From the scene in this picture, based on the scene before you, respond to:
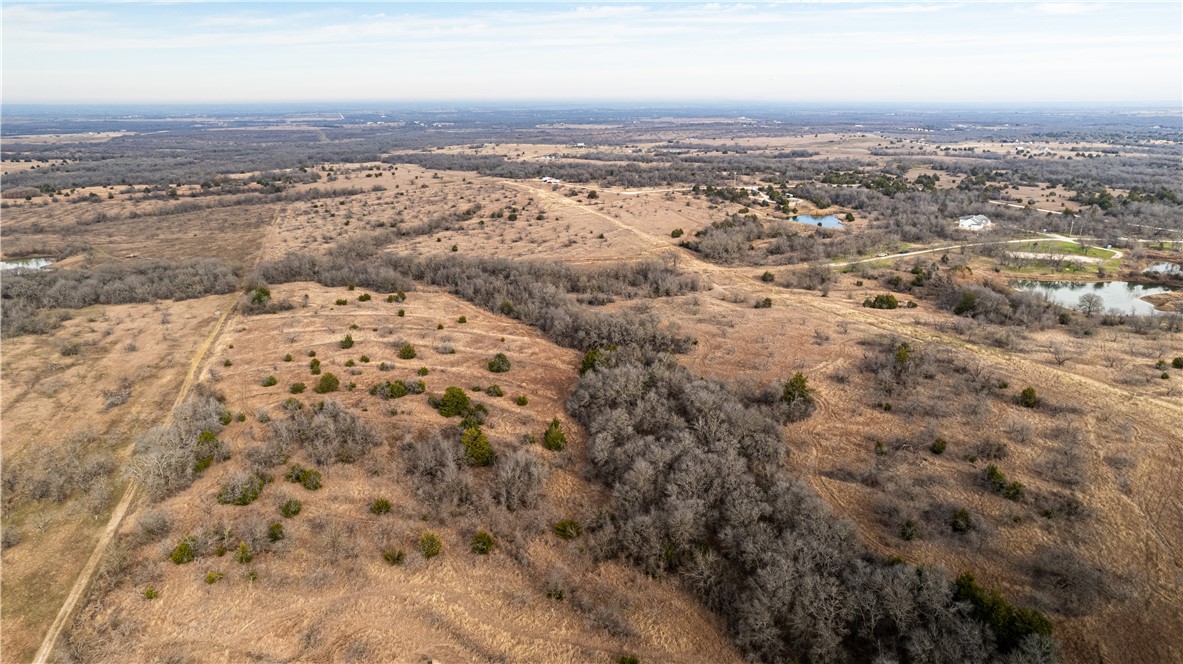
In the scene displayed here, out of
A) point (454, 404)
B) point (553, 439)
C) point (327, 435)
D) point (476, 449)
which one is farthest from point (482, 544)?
point (327, 435)

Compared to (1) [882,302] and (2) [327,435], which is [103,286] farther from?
(1) [882,302]

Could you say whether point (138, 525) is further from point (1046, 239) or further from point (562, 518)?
point (1046, 239)

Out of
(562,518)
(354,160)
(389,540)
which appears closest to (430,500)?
(389,540)

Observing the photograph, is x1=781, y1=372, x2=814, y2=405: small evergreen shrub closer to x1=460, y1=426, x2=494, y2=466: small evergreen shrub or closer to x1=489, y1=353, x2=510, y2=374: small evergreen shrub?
x1=460, y1=426, x2=494, y2=466: small evergreen shrub

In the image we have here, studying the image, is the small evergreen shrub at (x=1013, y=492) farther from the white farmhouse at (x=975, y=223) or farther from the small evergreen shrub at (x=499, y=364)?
the white farmhouse at (x=975, y=223)

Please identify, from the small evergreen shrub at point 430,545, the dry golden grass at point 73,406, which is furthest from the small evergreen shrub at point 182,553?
the small evergreen shrub at point 430,545

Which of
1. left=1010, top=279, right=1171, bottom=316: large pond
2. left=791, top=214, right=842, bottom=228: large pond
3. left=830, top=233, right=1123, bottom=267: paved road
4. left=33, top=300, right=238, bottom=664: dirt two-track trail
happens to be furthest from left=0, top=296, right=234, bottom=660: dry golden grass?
left=791, top=214, right=842, bottom=228: large pond
